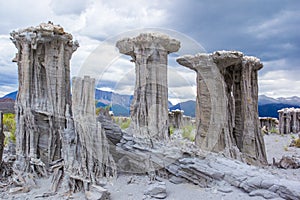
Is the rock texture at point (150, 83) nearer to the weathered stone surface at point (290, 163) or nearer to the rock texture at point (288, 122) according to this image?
the weathered stone surface at point (290, 163)

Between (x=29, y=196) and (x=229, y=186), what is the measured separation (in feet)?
15.7

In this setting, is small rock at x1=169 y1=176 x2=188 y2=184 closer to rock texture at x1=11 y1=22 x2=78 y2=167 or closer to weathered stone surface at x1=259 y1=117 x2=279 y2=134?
rock texture at x1=11 y1=22 x2=78 y2=167

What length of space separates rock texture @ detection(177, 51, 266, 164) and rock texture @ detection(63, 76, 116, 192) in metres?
3.51

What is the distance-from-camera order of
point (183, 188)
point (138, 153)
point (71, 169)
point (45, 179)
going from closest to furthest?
point (183, 188) < point (71, 169) < point (138, 153) < point (45, 179)

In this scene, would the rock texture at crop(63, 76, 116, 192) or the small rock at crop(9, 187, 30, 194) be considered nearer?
the rock texture at crop(63, 76, 116, 192)

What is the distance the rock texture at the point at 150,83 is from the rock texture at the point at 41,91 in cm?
222

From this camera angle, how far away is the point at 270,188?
5309mm

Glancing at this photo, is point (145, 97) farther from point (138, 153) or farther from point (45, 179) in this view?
point (45, 179)

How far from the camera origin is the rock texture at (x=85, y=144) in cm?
681

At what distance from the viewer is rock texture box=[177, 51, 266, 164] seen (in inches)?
341

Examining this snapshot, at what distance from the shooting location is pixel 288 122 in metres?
19.5

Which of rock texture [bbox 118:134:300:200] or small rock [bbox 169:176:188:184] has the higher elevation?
rock texture [bbox 118:134:300:200]

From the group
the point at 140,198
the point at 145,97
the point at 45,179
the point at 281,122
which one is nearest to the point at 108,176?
the point at 140,198

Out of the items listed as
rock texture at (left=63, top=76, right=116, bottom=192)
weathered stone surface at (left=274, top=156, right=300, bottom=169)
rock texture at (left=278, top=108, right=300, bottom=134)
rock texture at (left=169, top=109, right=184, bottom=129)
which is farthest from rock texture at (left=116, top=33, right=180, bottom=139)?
rock texture at (left=278, top=108, right=300, bottom=134)
